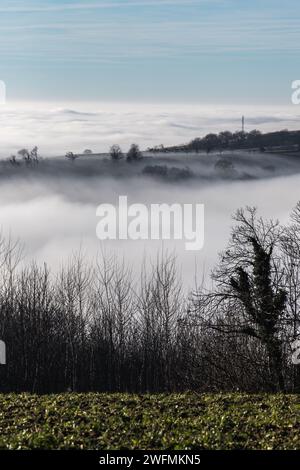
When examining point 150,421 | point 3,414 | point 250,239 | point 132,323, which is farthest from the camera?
point 132,323

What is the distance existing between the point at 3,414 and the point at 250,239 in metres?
31.8

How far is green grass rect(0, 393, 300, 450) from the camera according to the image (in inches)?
813

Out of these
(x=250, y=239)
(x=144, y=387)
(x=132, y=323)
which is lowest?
(x=144, y=387)

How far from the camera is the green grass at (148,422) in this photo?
20641mm

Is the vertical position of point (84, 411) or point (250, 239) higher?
point (250, 239)

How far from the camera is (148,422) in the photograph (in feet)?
74.7

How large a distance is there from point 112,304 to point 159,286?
4740 millimetres
